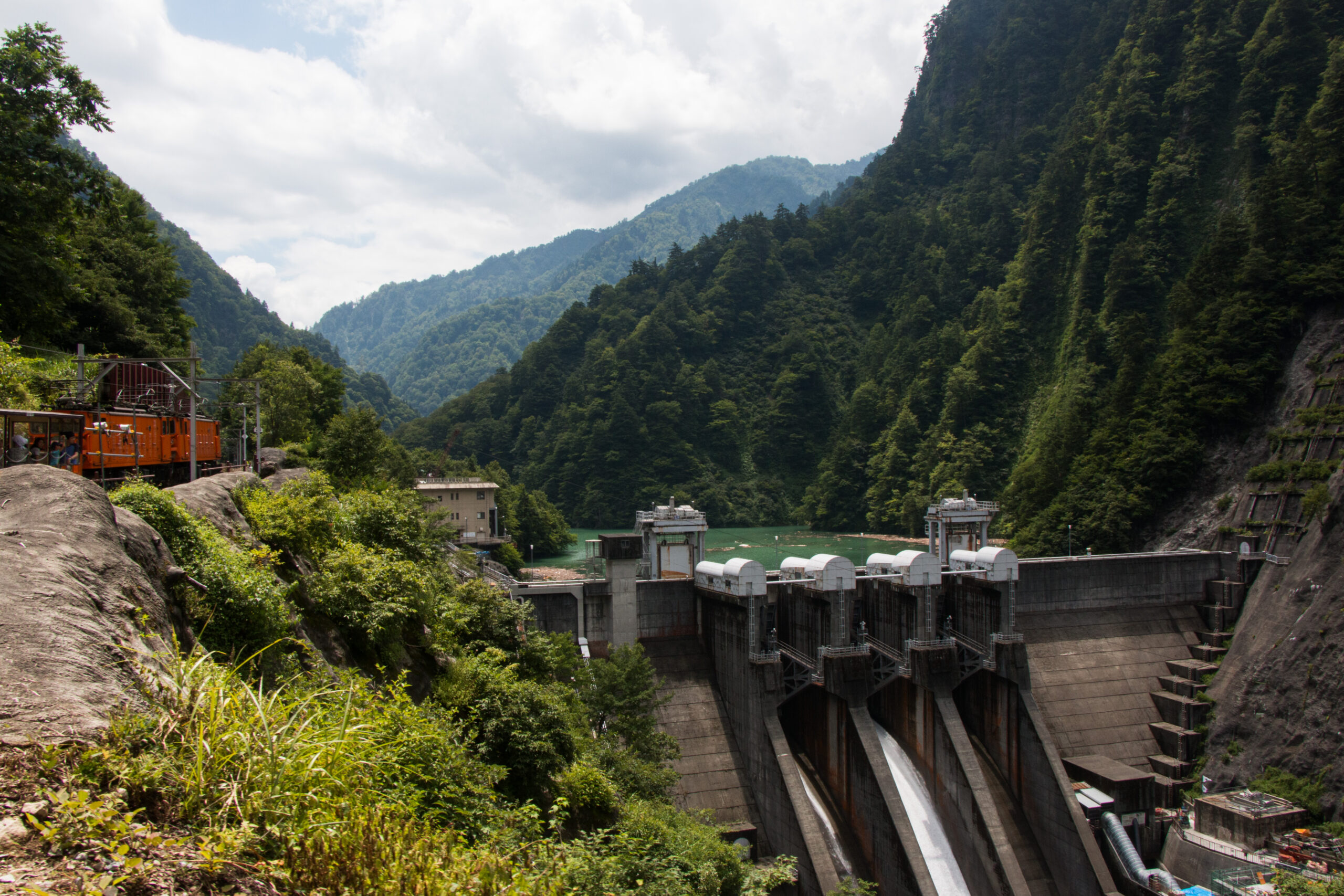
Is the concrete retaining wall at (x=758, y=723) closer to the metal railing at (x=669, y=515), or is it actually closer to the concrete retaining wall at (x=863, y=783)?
the concrete retaining wall at (x=863, y=783)

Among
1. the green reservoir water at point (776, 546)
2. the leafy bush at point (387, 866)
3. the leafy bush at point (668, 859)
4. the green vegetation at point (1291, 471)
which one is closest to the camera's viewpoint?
the leafy bush at point (387, 866)

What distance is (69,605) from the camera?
5.41 m

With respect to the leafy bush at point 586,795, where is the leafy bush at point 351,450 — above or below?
above

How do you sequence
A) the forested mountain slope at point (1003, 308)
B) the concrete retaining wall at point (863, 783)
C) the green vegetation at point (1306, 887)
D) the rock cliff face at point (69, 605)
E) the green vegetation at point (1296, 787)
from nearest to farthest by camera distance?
the rock cliff face at point (69, 605)
the green vegetation at point (1306, 887)
the concrete retaining wall at point (863, 783)
the green vegetation at point (1296, 787)
the forested mountain slope at point (1003, 308)

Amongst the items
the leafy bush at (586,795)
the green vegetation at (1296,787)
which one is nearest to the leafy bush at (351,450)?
the leafy bush at (586,795)

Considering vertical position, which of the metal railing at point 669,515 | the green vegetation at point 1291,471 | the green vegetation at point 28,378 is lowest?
the metal railing at point 669,515

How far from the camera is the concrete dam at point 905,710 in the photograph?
1914 centimetres

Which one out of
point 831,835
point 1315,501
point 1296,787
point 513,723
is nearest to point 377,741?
point 513,723

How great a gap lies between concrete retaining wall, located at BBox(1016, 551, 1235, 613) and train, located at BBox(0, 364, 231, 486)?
25.3 meters

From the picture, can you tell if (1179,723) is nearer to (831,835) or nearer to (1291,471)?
(1291,471)

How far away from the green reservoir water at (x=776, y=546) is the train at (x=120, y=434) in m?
35.7

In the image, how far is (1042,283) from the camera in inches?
2916

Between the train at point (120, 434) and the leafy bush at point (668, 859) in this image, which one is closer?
the leafy bush at point (668, 859)

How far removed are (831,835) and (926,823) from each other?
8.75ft
